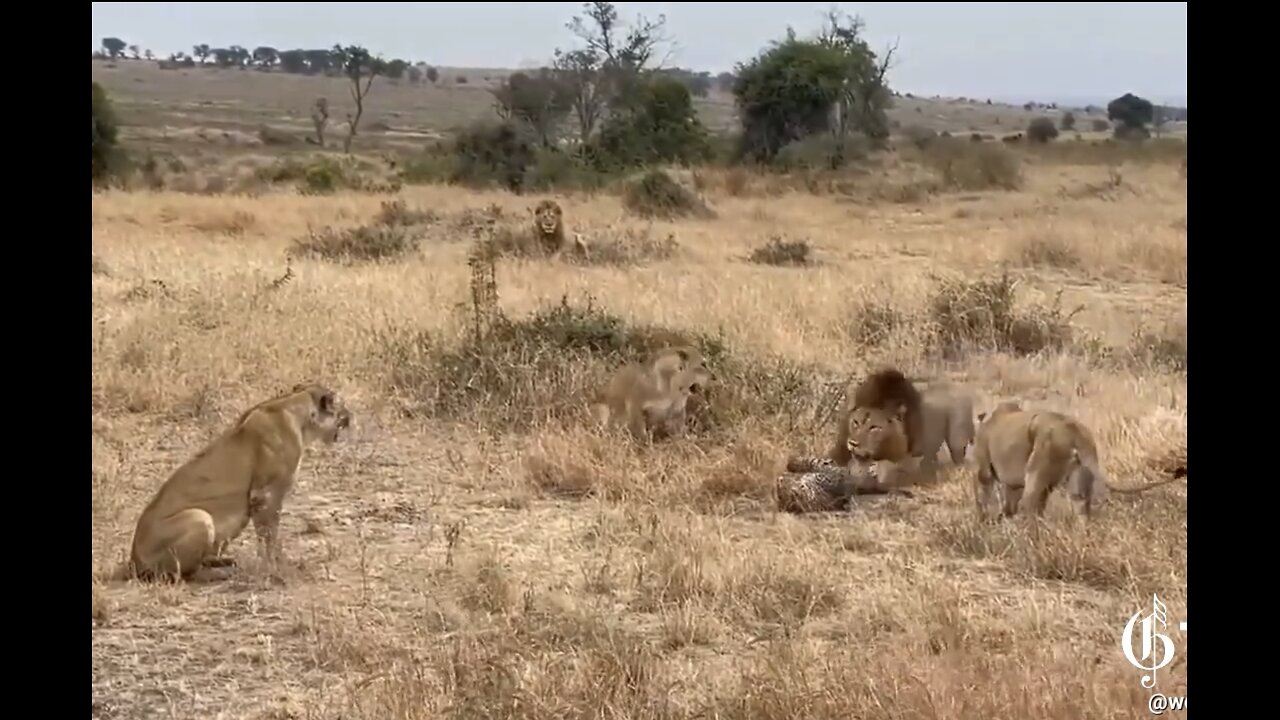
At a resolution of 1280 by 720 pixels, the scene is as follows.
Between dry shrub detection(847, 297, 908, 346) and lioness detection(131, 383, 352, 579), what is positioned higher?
dry shrub detection(847, 297, 908, 346)

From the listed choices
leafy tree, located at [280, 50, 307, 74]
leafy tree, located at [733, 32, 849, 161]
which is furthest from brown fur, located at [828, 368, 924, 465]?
leafy tree, located at [280, 50, 307, 74]

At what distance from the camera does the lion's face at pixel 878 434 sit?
6.74 metres

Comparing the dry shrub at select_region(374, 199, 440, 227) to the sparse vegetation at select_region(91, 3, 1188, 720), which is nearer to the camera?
the sparse vegetation at select_region(91, 3, 1188, 720)

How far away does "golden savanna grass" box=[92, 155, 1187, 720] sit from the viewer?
4.35 metres

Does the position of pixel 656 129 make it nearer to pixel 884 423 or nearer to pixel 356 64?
pixel 356 64

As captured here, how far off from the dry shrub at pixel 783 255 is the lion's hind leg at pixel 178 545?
1061 cm

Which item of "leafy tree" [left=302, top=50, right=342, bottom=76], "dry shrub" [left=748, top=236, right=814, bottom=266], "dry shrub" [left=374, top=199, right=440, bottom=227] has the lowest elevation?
"dry shrub" [left=748, top=236, right=814, bottom=266]

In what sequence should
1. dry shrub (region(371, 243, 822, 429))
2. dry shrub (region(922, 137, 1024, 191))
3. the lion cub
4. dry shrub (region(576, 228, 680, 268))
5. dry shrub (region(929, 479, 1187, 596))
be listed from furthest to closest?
dry shrub (region(922, 137, 1024, 191)), dry shrub (region(576, 228, 680, 268)), dry shrub (region(371, 243, 822, 429)), the lion cub, dry shrub (region(929, 479, 1187, 596))

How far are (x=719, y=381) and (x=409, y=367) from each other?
207cm

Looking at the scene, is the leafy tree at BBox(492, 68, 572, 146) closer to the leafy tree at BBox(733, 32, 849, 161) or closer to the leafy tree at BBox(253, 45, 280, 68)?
the leafy tree at BBox(733, 32, 849, 161)

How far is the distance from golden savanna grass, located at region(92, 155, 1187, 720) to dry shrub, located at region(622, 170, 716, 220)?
24.0ft
